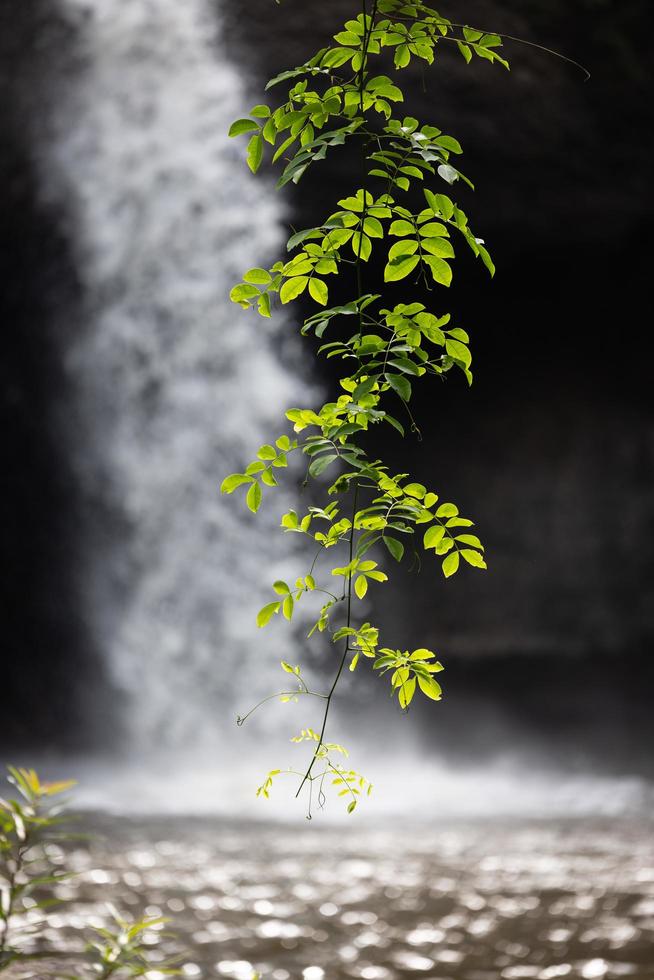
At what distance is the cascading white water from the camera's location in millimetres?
7000

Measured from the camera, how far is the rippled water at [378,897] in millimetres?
2967

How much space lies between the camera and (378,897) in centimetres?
356

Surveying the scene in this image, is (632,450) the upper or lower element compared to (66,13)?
lower

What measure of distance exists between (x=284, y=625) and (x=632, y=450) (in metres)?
2.81

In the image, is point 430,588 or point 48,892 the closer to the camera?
point 48,892

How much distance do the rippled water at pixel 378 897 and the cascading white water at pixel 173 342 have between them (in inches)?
88.2

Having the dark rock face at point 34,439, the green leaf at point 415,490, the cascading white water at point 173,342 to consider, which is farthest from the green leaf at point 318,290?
the dark rock face at point 34,439

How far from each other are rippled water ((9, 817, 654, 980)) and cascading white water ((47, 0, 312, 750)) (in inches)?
88.2

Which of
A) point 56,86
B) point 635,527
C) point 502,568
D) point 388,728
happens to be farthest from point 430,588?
point 56,86

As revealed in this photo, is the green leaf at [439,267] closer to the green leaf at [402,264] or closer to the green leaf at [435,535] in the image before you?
the green leaf at [402,264]

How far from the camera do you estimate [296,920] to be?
3.30 metres

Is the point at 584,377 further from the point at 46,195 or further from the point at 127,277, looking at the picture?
the point at 46,195

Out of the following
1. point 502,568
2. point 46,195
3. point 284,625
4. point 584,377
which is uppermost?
point 46,195

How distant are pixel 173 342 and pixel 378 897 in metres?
4.41
